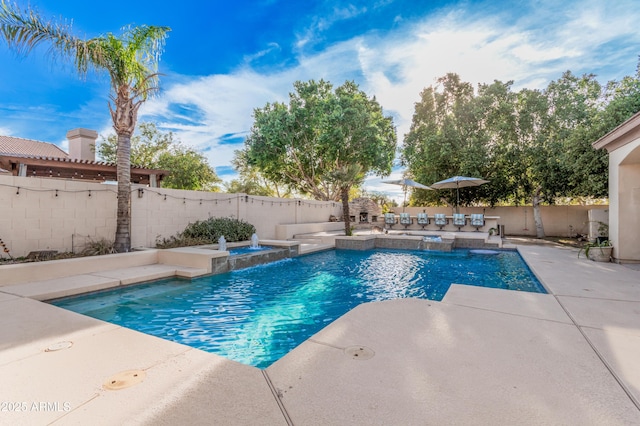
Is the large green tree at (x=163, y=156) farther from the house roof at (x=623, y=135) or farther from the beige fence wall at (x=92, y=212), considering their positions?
the house roof at (x=623, y=135)

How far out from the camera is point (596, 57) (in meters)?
10.5

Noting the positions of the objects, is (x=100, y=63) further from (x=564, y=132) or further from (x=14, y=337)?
(x=564, y=132)

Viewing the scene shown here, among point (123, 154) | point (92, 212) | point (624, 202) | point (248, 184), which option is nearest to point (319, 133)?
point (123, 154)

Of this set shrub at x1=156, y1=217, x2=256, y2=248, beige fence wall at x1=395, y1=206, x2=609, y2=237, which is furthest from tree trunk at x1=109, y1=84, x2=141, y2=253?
beige fence wall at x1=395, y1=206, x2=609, y2=237

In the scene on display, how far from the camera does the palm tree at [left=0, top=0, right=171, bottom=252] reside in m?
6.34

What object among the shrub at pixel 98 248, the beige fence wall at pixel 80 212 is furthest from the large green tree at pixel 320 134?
the shrub at pixel 98 248

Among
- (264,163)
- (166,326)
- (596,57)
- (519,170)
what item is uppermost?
(596,57)

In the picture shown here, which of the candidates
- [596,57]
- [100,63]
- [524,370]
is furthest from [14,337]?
[596,57]

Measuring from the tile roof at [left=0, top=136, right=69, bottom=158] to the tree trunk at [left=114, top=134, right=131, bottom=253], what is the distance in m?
12.6

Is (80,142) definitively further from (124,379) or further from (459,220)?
(459,220)

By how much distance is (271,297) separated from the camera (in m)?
5.33

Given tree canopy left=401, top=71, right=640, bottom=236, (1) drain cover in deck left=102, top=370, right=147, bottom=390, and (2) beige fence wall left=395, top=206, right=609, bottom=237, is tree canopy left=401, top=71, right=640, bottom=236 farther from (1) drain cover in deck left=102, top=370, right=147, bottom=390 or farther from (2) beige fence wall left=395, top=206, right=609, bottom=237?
(1) drain cover in deck left=102, top=370, right=147, bottom=390

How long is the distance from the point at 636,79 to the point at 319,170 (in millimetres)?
15806

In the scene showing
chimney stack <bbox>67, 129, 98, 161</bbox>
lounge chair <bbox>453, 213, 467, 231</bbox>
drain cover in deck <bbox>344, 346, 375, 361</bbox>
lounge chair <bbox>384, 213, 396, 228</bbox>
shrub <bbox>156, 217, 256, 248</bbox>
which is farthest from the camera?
lounge chair <bbox>384, 213, 396, 228</bbox>
